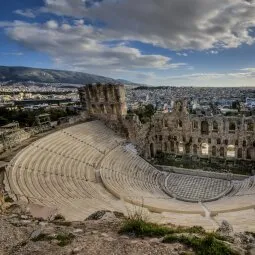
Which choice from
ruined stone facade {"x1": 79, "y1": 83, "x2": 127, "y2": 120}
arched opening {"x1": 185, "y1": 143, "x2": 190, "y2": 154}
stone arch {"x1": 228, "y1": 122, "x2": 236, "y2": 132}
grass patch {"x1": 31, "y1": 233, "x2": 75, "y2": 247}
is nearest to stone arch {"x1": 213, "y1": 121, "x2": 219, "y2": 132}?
stone arch {"x1": 228, "y1": 122, "x2": 236, "y2": 132}

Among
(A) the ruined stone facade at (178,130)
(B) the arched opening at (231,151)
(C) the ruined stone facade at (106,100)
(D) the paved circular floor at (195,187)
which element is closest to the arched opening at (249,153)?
(A) the ruined stone facade at (178,130)

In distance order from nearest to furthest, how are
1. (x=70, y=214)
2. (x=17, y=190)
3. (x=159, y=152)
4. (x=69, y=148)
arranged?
(x=70, y=214)
(x=17, y=190)
(x=69, y=148)
(x=159, y=152)

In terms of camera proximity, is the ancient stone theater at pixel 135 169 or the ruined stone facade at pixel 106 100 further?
the ruined stone facade at pixel 106 100

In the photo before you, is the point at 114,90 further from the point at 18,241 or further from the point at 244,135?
the point at 18,241

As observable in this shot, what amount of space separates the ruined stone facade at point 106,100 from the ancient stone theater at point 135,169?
0.16m

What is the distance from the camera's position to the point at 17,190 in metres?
17.6

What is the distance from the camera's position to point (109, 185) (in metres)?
25.1

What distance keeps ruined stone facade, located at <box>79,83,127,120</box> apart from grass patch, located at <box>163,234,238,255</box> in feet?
109

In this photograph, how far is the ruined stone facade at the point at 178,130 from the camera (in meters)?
37.2

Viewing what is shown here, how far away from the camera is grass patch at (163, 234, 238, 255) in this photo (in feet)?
26.9

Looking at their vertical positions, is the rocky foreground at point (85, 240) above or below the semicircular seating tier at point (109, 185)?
above

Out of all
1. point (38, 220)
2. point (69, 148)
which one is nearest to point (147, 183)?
point (69, 148)

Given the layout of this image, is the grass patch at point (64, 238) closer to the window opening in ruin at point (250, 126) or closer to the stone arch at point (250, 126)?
the stone arch at point (250, 126)

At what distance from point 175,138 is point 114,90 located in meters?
12.6
